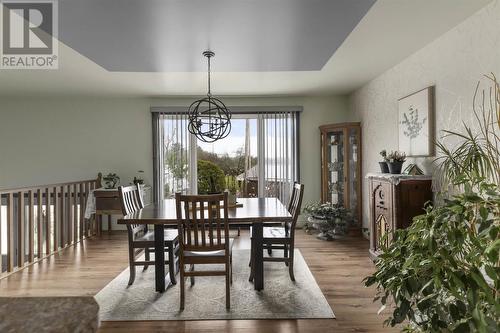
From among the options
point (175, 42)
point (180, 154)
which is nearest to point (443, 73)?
point (175, 42)

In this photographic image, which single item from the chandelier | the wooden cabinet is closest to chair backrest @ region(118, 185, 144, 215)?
the chandelier

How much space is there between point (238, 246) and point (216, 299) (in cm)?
176

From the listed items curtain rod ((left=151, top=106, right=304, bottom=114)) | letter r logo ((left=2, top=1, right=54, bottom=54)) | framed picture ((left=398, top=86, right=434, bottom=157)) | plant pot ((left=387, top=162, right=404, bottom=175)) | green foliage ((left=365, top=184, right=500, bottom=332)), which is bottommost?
green foliage ((left=365, top=184, right=500, bottom=332))

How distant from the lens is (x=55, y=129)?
18.6ft

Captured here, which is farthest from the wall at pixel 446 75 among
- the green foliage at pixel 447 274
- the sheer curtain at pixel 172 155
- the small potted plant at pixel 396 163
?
the sheer curtain at pixel 172 155

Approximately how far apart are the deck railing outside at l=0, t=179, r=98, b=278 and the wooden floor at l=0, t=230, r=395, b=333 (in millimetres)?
169

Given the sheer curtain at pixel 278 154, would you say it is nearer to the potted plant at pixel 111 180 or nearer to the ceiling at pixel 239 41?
the ceiling at pixel 239 41

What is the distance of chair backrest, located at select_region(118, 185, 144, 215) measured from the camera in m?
3.19

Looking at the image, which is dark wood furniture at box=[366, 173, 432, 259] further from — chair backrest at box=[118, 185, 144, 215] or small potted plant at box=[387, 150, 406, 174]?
chair backrest at box=[118, 185, 144, 215]

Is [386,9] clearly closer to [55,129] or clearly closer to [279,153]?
[279,153]

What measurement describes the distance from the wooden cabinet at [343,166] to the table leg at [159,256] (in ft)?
10.4

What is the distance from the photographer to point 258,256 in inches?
116

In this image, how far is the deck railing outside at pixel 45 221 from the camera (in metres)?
3.53

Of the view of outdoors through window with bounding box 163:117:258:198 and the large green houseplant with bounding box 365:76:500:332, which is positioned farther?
the view of outdoors through window with bounding box 163:117:258:198
